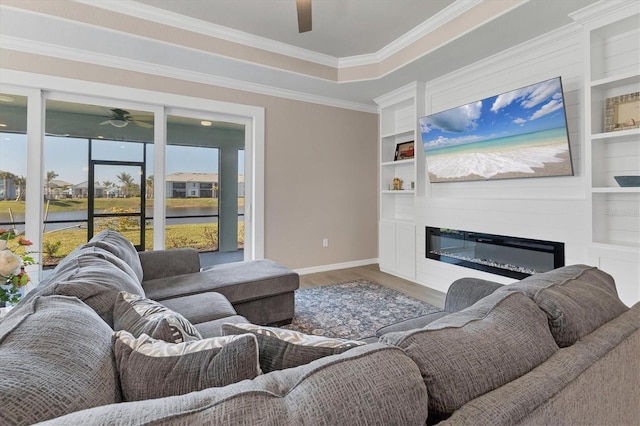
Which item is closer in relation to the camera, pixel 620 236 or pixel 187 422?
pixel 187 422

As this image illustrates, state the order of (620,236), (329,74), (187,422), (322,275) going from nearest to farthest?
(187,422) < (620,236) < (329,74) < (322,275)

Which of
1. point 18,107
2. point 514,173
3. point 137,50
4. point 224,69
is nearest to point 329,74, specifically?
point 224,69

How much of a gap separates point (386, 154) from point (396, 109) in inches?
27.6

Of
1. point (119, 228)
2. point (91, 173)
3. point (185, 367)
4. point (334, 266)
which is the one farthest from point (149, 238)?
point (185, 367)

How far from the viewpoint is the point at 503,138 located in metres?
3.06

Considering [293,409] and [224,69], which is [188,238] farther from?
[293,409]

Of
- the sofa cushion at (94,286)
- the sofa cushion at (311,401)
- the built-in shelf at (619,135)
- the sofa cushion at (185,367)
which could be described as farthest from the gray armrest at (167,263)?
the built-in shelf at (619,135)

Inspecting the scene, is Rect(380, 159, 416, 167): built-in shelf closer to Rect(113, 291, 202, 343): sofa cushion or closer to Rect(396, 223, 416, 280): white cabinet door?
Rect(396, 223, 416, 280): white cabinet door

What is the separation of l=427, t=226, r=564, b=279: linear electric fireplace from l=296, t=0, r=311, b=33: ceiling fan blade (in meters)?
2.64

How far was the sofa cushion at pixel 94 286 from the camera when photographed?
43.8 inches

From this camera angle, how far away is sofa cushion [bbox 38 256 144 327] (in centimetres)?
111

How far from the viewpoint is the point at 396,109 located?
15.3ft

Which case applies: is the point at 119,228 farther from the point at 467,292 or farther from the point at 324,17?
the point at 467,292

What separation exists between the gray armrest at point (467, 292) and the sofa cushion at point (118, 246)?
2126mm
